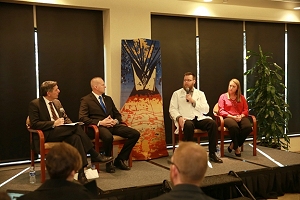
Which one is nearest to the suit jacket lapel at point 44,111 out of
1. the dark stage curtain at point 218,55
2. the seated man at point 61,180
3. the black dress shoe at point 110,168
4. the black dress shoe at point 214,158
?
the black dress shoe at point 110,168

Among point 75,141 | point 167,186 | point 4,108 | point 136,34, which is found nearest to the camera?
point 167,186

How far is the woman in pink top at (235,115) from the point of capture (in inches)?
205

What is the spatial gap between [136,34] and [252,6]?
2.33m

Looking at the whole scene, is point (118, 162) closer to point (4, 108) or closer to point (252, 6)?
point (4, 108)

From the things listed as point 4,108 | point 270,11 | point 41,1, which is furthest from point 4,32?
point 270,11

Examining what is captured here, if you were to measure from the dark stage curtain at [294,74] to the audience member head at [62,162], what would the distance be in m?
6.02

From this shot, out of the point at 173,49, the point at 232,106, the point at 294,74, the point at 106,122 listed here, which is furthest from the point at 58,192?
the point at 294,74

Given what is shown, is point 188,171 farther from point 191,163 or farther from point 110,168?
point 110,168

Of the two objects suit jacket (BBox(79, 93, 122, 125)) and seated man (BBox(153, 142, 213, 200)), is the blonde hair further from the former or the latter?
suit jacket (BBox(79, 93, 122, 125))

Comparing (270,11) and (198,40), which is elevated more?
(270,11)

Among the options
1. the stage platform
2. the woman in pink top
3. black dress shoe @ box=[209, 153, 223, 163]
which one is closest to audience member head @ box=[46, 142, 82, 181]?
the stage platform

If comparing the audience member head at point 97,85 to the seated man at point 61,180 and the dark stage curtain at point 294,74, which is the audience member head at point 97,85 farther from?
the dark stage curtain at point 294,74

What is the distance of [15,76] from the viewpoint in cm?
504

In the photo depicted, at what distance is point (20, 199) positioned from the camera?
5.79 feet
